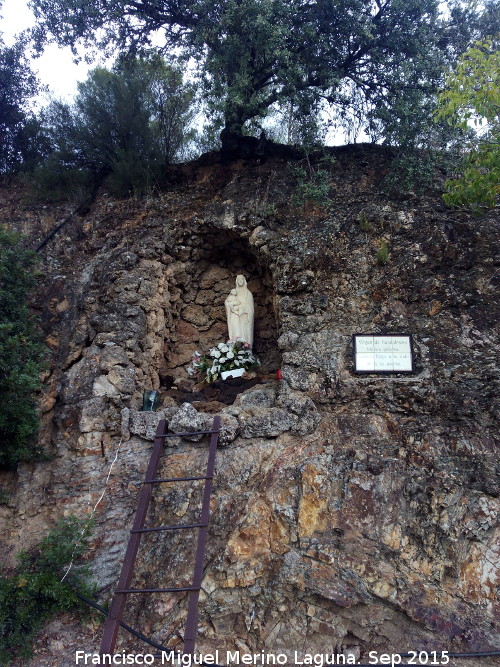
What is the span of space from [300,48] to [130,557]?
24.7 ft

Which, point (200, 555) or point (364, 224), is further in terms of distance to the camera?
point (364, 224)

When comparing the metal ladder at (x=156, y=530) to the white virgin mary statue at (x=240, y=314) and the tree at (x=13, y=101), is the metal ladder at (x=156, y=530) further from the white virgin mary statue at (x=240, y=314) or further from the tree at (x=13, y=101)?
the tree at (x=13, y=101)

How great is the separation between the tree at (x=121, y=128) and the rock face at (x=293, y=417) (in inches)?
29.2

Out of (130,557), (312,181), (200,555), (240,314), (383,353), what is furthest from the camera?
(312,181)

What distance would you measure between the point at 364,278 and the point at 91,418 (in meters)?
3.96

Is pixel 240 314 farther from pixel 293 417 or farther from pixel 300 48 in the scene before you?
pixel 300 48

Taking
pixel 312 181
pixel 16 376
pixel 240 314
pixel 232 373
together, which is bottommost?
pixel 16 376

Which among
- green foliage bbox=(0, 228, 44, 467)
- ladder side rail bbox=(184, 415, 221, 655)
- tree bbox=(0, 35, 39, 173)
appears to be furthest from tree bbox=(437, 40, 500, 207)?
tree bbox=(0, 35, 39, 173)

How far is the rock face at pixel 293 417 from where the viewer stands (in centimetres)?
562

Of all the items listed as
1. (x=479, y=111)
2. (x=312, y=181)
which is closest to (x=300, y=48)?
(x=312, y=181)

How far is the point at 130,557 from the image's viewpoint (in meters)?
5.48

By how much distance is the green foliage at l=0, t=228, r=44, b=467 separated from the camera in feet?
21.3

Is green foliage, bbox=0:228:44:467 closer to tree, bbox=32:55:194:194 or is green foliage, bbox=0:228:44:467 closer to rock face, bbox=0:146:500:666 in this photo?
rock face, bbox=0:146:500:666

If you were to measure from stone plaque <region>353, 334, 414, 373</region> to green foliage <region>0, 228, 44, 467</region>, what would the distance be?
12.7 ft
